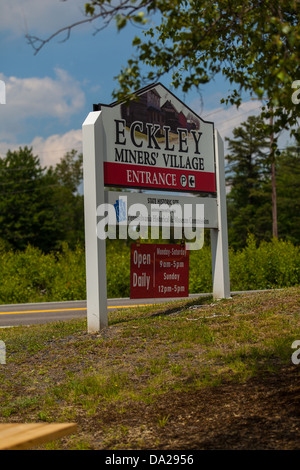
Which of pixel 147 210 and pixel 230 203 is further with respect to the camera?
pixel 230 203

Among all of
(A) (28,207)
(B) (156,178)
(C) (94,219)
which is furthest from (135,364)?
(A) (28,207)

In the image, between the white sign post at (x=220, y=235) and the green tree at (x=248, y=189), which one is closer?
the white sign post at (x=220, y=235)

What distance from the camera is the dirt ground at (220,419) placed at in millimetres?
4785

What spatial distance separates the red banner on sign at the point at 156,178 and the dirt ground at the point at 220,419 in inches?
188

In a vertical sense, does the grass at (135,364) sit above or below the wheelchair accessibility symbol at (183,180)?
below

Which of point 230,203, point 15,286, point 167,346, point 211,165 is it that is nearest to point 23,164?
point 230,203

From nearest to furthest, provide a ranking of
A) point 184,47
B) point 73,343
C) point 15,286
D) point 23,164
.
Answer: point 184,47, point 73,343, point 15,286, point 23,164

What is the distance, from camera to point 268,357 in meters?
7.02

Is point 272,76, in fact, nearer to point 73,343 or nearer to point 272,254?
point 73,343

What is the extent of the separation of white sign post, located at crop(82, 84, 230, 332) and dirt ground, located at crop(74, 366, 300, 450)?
378cm

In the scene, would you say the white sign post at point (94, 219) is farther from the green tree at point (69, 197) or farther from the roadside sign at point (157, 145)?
the green tree at point (69, 197)

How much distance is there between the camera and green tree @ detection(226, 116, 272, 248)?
51.4 m

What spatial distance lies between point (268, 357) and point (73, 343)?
3096 mm

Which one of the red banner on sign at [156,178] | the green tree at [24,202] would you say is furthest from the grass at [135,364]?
the green tree at [24,202]
